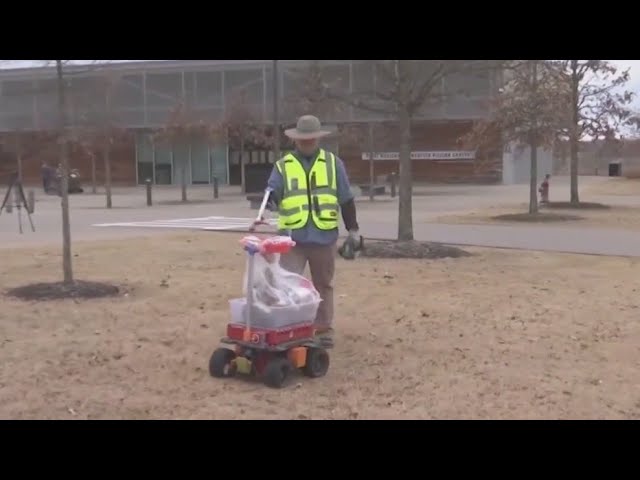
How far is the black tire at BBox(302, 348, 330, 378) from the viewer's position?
6.18 meters

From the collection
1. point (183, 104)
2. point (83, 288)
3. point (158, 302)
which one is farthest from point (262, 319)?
point (183, 104)

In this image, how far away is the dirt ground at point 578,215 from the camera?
66.9 feet

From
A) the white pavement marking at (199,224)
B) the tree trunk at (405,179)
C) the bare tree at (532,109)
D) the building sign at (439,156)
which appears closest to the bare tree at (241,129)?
the building sign at (439,156)

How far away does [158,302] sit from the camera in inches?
361

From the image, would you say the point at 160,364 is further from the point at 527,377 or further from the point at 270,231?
the point at 270,231

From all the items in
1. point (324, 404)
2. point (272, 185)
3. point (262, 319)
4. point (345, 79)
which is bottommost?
point (324, 404)

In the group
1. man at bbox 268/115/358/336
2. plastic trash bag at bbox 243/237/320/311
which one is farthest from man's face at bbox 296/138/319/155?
plastic trash bag at bbox 243/237/320/311

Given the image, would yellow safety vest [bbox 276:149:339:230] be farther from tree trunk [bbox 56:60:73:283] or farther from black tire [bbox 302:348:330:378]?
tree trunk [bbox 56:60:73:283]

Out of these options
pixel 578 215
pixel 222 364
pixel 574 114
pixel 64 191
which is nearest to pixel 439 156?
pixel 574 114

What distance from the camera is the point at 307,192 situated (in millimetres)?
6664

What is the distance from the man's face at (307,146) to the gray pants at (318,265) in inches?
28.8

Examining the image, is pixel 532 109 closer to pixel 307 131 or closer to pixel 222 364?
pixel 307 131

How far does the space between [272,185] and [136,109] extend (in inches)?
1677

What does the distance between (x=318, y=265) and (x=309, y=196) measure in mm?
583
